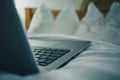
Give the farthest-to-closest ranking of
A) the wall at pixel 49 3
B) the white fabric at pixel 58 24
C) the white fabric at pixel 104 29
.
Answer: the wall at pixel 49 3
the white fabric at pixel 58 24
the white fabric at pixel 104 29

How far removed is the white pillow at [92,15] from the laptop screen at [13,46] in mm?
1296

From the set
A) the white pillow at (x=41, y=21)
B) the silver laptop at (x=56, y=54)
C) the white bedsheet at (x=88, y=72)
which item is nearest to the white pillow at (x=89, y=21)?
the white pillow at (x=41, y=21)

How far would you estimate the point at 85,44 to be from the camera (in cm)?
79

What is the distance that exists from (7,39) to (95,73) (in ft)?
0.60

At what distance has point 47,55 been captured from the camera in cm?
66

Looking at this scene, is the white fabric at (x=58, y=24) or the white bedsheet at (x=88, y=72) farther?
the white fabric at (x=58, y=24)

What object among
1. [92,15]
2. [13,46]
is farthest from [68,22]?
[13,46]

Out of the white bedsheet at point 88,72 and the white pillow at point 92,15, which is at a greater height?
the white pillow at point 92,15

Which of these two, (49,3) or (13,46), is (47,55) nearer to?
(13,46)

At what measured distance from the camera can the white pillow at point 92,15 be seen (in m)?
Result: 1.79

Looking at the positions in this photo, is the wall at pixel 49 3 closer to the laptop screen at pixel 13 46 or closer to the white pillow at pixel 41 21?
the white pillow at pixel 41 21

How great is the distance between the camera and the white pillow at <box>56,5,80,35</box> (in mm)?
1880

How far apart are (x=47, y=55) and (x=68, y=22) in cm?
125

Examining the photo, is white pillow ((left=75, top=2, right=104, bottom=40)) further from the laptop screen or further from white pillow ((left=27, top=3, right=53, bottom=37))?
the laptop screen
